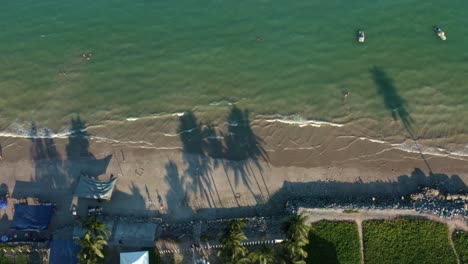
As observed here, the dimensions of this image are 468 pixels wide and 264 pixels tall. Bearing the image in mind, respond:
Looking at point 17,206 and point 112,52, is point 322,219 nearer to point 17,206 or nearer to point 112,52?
point 17,206

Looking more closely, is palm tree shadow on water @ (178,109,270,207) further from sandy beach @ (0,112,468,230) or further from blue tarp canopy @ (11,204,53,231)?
blue tarp canopy @ (11,204,53,231)

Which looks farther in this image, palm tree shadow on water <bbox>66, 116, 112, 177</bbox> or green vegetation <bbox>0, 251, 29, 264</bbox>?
palm tree shadow on water <bbox>66, 116, 112, 177</bbox>

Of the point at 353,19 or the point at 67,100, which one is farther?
the point at 353,19

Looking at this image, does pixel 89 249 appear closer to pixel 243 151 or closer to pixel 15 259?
pixel 15 259

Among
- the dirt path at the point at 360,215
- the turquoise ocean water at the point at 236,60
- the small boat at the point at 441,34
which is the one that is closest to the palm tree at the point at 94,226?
the turquoise ocean water at the point at 236,60

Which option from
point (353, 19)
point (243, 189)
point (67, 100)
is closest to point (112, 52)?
point (67, 100)

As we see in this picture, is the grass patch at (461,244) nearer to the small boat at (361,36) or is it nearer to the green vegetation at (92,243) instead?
the small boat at (361,36)

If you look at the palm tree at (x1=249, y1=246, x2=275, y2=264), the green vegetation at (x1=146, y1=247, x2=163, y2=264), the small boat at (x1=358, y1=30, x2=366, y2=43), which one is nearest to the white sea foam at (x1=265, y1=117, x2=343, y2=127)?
the small boat at (x1=358, y1=30, x2=366, y2=43)
